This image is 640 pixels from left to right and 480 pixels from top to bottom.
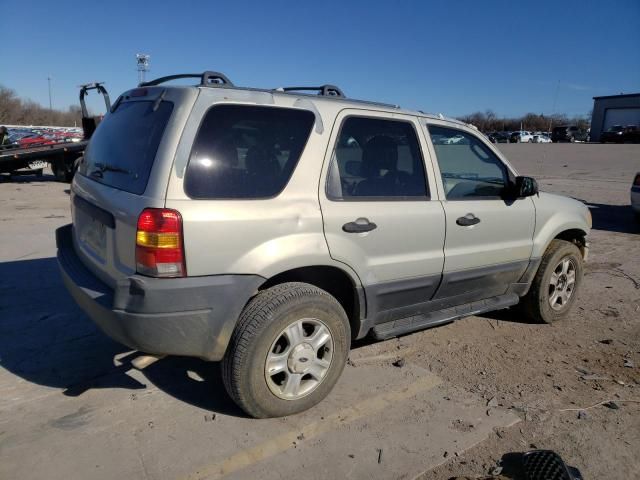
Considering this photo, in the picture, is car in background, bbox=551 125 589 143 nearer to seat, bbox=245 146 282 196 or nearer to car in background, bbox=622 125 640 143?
car in background, bbox=622 125 640 143

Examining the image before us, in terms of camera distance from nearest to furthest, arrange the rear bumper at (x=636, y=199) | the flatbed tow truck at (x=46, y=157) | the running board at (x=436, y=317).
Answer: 1. the running board at (x=436, y=317)
2. the rear bumper at (x=636, y=199)
3. the flatbed tow truck at (x=46, y=157)

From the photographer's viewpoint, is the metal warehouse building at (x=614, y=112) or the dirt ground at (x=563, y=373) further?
the metal warehouse building at (x=614, y=112)

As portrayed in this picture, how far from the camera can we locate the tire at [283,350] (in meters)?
2.71

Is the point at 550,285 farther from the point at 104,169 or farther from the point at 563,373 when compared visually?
the point at 104,169

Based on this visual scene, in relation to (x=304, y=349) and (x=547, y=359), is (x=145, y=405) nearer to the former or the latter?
(x=304, y=349)

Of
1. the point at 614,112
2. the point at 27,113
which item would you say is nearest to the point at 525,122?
the point at 614,112

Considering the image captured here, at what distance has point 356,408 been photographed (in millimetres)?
3117

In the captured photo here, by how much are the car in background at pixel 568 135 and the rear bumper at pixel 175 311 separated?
60.7 metres

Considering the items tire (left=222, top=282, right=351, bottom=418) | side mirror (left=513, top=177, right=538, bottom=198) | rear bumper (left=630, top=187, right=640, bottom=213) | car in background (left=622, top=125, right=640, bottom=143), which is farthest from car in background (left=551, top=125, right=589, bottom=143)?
tire (left=222, top=282, right=351, bottom=418)

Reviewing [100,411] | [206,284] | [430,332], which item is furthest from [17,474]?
[430,332]

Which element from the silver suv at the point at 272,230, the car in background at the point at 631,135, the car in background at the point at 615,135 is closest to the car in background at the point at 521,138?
the car in background at the point at 615,135

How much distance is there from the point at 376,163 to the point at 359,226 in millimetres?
546

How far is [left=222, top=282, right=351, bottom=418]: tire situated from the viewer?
2.71 metres

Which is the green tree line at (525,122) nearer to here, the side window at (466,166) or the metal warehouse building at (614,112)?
the metal warehouse building at (614,112)
